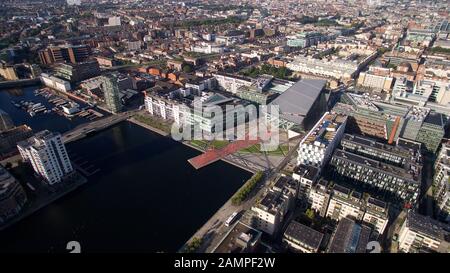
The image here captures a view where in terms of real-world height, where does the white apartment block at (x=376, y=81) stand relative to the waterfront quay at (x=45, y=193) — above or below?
above

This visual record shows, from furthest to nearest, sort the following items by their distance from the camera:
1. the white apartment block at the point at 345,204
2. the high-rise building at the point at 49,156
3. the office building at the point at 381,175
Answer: the high-rise building at the point at 49,156 → the office building at the point at 381,175 → the white apartment block at the point at 345,204

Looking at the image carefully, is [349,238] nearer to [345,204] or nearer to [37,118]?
[345,204]

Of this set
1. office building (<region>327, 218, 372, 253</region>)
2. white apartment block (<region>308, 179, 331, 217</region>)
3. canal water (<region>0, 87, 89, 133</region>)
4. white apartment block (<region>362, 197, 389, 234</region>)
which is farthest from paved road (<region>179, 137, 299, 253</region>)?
canal water (<region>0, 87, 89, 133</region>)

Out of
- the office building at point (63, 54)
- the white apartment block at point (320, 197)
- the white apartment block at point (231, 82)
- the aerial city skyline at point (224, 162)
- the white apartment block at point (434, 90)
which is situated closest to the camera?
the aerial city skyline at point (224, 162)

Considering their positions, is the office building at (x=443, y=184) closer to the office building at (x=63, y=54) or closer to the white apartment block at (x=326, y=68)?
the white apartment block at (x=326, y=68)

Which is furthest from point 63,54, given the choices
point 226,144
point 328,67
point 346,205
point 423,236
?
point 423,236

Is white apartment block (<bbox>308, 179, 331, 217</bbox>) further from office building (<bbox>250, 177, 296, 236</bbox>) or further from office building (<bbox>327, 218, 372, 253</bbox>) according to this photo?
office building (<bbox>327, 218, 372, 253</bbox>)

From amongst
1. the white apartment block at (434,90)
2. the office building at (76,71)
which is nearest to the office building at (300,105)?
the white apartment block at (434,90)
